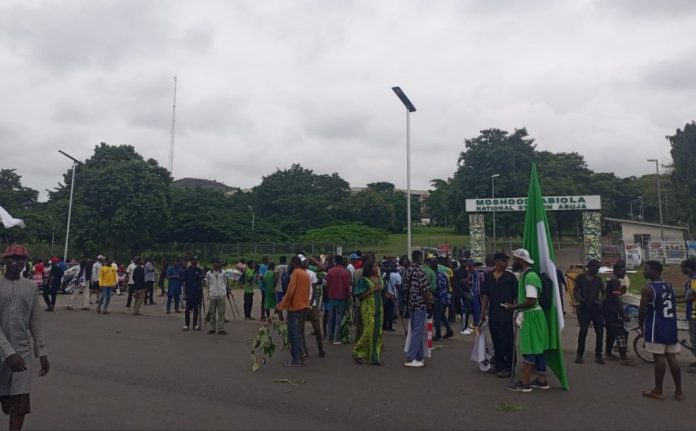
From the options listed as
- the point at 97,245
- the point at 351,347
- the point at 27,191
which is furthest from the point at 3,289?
the point at 27,191

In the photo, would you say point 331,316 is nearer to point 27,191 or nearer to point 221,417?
point 221,417

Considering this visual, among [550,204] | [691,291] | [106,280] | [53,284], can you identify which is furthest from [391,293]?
[550,204]

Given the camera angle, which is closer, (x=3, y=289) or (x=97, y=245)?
(x=3, y=289)

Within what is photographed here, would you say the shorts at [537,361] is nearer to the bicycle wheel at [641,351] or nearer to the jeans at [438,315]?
the bicycle wheel at [641,351]

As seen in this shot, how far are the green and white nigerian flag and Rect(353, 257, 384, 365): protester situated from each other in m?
2.50

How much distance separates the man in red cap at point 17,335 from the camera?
13.3 feet

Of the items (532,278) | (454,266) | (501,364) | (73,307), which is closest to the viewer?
(532,278)

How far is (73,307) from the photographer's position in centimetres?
1580

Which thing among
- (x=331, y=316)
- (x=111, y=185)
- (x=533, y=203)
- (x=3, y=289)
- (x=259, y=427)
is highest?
(x=111, y=185)

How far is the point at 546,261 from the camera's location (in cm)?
690

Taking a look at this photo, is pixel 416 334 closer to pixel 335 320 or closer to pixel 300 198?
pixel 335 320

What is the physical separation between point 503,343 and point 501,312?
45 centimetres

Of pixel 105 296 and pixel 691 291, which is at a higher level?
pixel 691 291

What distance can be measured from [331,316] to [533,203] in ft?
15.5
